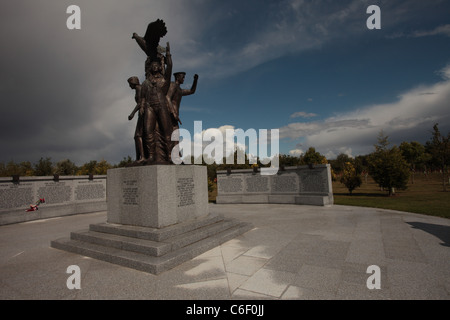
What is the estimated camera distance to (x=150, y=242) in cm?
508

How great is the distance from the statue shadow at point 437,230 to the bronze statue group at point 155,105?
7.64 metres

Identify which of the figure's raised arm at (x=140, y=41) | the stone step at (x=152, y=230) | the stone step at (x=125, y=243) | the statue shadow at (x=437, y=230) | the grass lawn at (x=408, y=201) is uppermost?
the figure's raised arm at (x=140, y=41)

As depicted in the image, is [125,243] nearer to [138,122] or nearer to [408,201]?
[138,122]

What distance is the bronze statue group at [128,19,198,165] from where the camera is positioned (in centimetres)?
670

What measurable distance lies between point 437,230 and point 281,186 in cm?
802

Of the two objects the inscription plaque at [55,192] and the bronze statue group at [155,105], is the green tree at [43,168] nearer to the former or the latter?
the inscription plaque at [55,192]

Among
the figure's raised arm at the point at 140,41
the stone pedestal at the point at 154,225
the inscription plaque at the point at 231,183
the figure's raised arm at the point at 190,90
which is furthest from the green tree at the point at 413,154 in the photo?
the figure's raised arm at the point at 140,41

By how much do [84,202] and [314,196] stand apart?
1351cm

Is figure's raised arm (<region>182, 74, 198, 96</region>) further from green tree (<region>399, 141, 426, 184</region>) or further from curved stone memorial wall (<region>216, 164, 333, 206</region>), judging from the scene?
green tree (<region>399, 141, 426, 184</region>)

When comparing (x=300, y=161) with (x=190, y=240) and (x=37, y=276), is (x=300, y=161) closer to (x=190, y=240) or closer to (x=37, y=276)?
(x=190, y=240)

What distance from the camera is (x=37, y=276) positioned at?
13.6ft

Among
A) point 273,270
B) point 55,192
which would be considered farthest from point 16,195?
point 273,270

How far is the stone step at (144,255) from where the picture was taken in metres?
4.26
